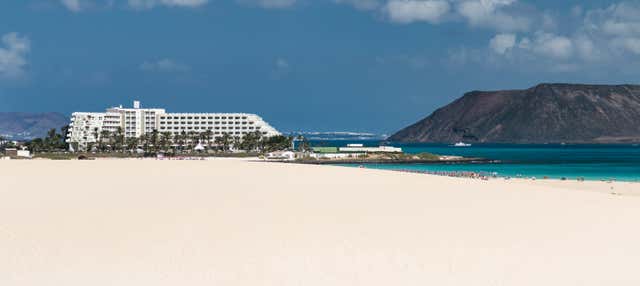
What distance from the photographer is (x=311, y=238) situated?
15.5 metres

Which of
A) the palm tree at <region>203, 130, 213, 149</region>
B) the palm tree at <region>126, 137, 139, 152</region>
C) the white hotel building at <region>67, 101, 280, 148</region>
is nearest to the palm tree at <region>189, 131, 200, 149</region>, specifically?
the palm tree at <region>203, 130, 213, 149</region>

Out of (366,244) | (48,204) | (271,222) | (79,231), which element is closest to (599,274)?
(366,244)

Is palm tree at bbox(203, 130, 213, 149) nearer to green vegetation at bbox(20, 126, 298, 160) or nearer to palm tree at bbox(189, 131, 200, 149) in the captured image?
green vegetation at bbox(20, 126, 298, 160)

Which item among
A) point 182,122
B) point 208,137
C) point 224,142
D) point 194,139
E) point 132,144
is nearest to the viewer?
point 132,144

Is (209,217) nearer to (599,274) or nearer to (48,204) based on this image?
(48,204)

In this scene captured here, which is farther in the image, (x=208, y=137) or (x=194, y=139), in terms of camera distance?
(x=194, y=139)

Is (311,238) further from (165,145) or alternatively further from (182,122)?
(182,122)

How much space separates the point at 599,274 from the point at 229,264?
20.7 ft

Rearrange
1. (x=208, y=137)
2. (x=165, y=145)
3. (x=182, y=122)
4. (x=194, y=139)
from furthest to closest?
(x=182, y=122) → (x=194, y=139) → (x=208, y=137) → (x=165, y=145)

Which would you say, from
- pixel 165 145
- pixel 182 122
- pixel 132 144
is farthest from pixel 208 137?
pixel 182 122

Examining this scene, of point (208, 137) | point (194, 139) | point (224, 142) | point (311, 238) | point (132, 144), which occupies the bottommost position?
point (311, 238)

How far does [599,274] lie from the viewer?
40.4 feet

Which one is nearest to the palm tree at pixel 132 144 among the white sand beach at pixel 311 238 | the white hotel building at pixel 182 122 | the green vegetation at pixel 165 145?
the green vegetation at pixel 165 145

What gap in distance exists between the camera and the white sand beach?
39.2 feet
